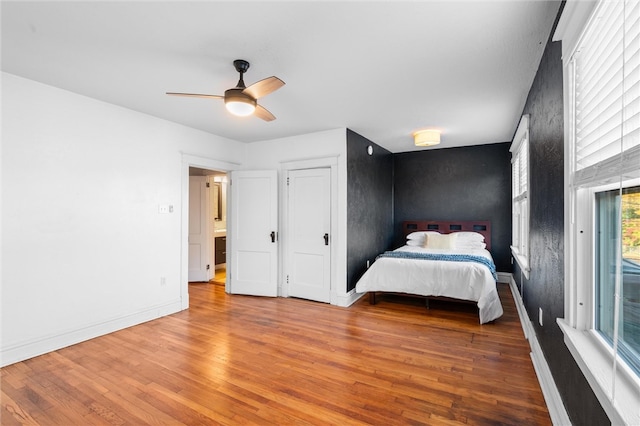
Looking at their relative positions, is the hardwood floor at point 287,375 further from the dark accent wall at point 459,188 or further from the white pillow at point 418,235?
the dark accent wall at point 459,188

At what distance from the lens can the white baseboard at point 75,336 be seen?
2.57 metres

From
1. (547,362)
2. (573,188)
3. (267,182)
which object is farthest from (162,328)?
(573,188)

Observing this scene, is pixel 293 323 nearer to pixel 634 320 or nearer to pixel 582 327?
pixel 582 327

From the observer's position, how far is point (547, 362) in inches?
82.0

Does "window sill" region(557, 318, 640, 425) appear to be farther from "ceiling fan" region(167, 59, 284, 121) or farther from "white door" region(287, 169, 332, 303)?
"white door" region(287, 169, 332, 303)

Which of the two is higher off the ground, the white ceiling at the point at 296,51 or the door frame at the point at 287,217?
the white ceiling at the point at 296,51

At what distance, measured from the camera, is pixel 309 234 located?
14.8ft

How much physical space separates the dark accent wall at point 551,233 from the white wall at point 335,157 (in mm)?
2212

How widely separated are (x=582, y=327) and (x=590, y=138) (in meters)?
0.93

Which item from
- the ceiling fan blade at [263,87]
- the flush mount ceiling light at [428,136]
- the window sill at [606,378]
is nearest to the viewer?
the window sill at [606,378]

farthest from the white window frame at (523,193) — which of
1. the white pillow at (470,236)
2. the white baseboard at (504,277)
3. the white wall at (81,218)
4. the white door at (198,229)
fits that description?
the white door at (198,229)

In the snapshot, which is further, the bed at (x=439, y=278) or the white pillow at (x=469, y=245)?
the white pillow at (x=469, y=245)

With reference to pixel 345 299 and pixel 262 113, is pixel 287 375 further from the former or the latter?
pixel 262 113

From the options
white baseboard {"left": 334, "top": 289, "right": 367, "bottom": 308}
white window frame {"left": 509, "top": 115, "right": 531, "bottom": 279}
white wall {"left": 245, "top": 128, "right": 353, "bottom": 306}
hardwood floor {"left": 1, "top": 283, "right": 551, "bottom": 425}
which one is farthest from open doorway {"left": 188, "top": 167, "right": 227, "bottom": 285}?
white window frame {"left": 509, "top": 115, "right": 531, "bottom": 279}
